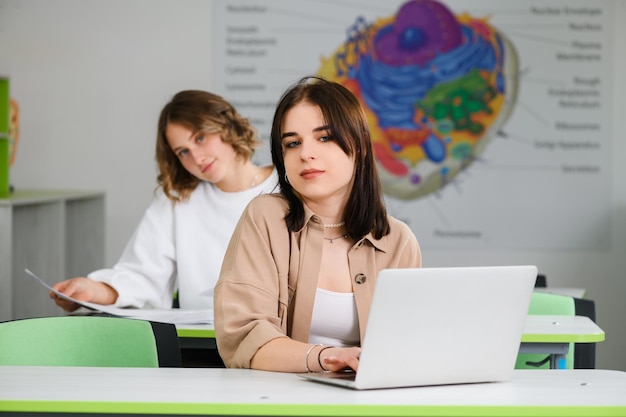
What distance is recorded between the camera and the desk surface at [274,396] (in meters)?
1.55

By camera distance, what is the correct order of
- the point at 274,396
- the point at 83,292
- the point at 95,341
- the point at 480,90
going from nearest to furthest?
the point at 274,396, the point at 95,341, the point at 83,292, the point at 480,90

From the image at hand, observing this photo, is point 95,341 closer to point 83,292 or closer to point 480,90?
point 83,292

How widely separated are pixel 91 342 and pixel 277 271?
506mm

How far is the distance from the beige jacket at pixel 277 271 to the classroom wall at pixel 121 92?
370 centimetres

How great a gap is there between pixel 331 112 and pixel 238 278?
16.5 inches

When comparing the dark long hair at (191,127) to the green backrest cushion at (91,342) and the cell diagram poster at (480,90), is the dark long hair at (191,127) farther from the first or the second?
the cell diagram poster at (480,90)

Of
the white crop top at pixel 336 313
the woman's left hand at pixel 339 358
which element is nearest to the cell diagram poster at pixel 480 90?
the white crop top at pixel 336 313

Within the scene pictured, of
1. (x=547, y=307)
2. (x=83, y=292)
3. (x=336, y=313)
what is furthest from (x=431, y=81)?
(x=336, y=313)

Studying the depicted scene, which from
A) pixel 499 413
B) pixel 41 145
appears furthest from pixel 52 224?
pixel 499 413

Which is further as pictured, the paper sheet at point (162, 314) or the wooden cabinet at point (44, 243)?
the wooden cabinet at point (44, 243)

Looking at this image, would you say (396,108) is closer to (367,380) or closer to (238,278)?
(238,278)

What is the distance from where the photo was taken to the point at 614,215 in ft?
19.4

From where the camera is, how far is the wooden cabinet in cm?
442

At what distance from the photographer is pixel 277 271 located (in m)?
2.18
